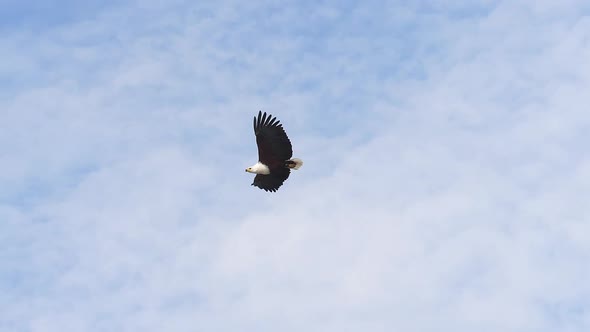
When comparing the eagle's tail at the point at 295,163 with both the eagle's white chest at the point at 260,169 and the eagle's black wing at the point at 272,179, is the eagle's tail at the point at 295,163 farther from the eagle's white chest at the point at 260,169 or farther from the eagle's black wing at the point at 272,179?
the eagle's white chest at the point at 260,169

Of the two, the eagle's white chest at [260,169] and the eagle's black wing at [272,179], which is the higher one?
the eagle's white chest at [260,169]

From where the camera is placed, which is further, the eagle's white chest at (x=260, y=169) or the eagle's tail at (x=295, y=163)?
the eagle's white chest at (x=260, y=169)

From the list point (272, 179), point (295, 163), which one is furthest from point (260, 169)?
point (295, 163)

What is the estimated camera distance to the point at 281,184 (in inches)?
2388

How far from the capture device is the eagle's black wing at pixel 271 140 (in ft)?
192

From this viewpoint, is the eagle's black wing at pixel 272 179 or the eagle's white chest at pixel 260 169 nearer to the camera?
the eagle's black wing at pixel 272 179

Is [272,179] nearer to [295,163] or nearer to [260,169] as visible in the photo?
[260,169]

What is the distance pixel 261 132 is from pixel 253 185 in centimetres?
344

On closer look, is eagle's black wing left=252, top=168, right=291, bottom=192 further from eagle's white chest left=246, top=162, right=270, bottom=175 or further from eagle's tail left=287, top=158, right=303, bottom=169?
eagle's tail left=287, top=158, right=303, bottom=169

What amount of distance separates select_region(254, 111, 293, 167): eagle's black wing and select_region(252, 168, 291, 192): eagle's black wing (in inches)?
25.3

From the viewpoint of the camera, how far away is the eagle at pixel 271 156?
58.6 m

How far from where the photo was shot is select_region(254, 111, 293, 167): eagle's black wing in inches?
2306

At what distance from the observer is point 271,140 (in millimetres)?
58875

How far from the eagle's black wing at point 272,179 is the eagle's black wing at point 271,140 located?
0.64 meters
